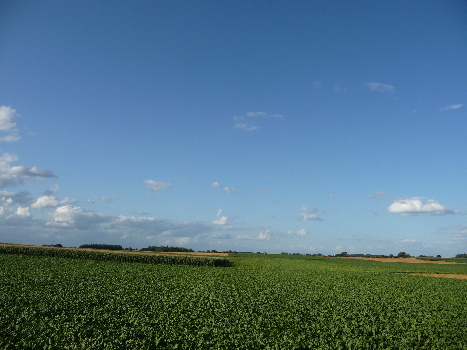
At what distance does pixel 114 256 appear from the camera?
5825cm

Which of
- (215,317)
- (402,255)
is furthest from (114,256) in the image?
(402,255)

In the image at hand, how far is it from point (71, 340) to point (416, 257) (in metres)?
132

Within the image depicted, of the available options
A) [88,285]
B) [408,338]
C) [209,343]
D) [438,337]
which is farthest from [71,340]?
[438,337]

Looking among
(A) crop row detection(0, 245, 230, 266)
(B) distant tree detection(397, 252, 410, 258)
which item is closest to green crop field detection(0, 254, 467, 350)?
(A) crop row detection(0, 245, 230, 266)

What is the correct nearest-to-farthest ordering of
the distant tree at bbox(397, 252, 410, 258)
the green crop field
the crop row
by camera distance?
1. the green crop field
2. the crop row
3. the distant tree at bbox(397, 252, 410, 258)

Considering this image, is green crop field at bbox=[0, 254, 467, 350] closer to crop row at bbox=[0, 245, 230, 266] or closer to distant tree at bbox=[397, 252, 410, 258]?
crop row at bbox=[0, 245, 230, 266]

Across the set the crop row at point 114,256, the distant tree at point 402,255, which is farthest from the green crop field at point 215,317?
the distant tree at point 402,255

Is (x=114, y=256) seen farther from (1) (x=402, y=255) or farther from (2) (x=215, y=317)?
(1) (x=402, y=255)

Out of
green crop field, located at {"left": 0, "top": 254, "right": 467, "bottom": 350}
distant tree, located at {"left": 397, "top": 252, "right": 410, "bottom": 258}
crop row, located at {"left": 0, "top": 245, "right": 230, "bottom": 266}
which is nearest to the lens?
green crop field, located at {"left": 0, "top": 254, "right": 467, "bottom": 350}

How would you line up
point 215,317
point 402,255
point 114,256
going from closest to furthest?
1. point 215,317
2. point 114,256
3. point 402,255

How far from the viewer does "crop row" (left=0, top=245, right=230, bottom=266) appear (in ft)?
189

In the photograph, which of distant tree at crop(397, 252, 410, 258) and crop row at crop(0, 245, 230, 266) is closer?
crop row at crop(0, 245, 230, 266)

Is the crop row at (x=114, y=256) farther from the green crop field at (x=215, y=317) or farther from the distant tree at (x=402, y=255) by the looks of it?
the distant tree at (x=402, y=255)

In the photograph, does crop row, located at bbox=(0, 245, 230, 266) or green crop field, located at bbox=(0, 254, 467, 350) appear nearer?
green crop field, located at bbox=(0, 254, 467, 350)
